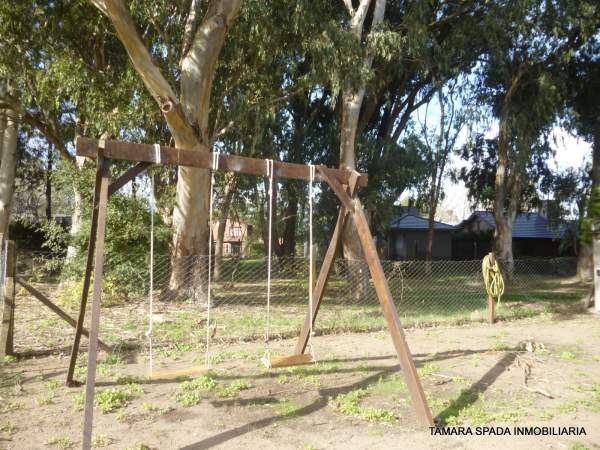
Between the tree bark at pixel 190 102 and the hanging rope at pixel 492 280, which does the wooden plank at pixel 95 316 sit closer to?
the tree bark at pixel 190 102

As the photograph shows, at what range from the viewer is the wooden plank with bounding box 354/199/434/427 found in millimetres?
3986

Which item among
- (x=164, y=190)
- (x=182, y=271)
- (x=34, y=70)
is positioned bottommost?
Answer: (x=182, y=271)

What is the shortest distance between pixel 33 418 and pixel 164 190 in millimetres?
10001

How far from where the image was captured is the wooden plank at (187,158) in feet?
13.1

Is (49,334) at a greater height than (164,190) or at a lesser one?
lesser

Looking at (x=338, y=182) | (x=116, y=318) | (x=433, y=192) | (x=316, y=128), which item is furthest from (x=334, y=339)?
(x=433, y=192)

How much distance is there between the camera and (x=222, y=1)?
9.34 metres

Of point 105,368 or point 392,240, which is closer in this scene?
point 105,368

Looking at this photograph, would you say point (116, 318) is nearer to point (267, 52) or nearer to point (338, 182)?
point (338, 182)

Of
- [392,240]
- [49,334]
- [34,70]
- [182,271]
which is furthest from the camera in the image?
[392,240]

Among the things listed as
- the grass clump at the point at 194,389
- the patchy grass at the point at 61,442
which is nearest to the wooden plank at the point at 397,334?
the grass clump at the point at 194,389

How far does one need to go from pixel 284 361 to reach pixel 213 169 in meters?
1.90

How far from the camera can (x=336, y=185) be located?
4.89m

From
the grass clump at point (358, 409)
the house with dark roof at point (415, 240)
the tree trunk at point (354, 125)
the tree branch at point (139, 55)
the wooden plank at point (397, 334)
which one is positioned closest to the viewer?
the wooden plank at point (397, 334)
